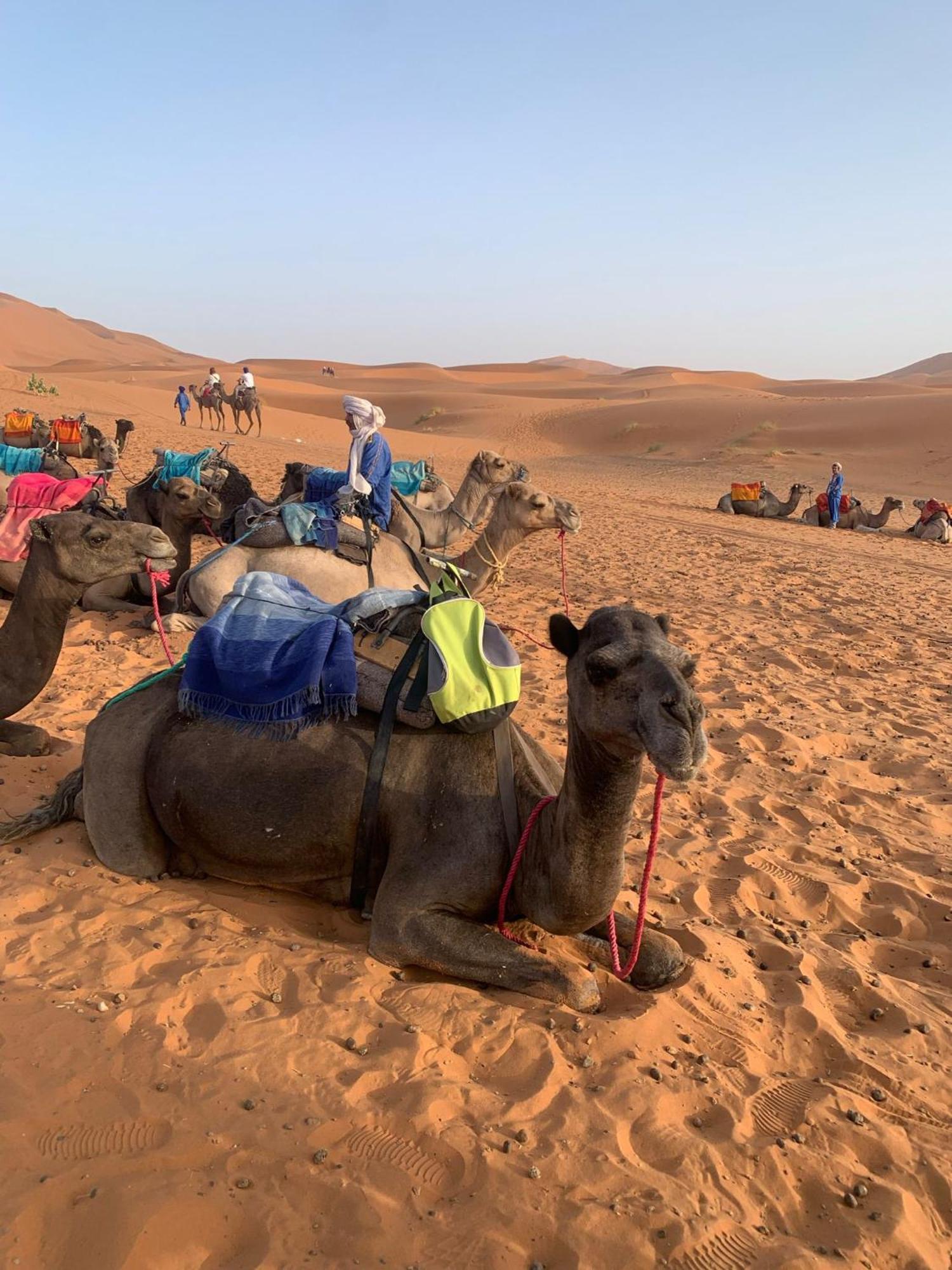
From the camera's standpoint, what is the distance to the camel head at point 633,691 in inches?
111

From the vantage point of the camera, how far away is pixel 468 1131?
2.83 m

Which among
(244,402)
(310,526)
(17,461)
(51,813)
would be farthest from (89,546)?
(244,402)

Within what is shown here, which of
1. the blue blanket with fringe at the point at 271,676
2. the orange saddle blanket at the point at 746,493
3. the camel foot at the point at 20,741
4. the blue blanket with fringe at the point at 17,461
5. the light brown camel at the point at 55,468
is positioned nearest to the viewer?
the blue blanket with fringe at the point at 271,676

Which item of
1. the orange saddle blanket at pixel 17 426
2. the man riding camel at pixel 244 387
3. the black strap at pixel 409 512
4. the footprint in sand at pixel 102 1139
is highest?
the man riding camel at pixel 244 387

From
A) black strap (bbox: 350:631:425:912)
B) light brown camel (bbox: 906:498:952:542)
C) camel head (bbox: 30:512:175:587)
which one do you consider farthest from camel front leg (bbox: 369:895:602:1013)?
light brown camel (bbox: 906:498:952:542)

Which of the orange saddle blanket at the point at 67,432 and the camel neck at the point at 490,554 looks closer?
the camel neck at the point at 490,554

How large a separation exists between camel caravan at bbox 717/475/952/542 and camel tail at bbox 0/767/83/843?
64.0 feet

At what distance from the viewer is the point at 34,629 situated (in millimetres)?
5160

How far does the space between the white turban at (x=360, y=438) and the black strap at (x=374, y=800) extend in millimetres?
4394

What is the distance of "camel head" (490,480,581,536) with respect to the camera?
355 inches

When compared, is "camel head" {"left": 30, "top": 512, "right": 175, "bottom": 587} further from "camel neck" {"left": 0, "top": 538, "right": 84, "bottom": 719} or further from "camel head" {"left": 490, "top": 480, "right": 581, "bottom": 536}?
"camel head" {"left": 490, "top": 480, "right": 581, "bottom": 536}

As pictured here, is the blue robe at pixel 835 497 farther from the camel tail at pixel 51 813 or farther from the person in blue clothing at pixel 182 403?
the person in blue clothing at pixel 182 403

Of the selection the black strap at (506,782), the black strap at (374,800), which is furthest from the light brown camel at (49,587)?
the black strap at (506,782)

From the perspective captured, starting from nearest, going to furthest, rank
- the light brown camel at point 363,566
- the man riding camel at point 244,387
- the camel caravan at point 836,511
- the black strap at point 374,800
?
the black strap at point 374,800
the light brown camel at point 363,566
the camel caravan at point 836,511
the man riding camel at point 244,387
